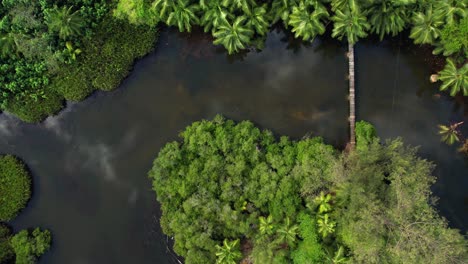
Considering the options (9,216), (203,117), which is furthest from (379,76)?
(9,216)

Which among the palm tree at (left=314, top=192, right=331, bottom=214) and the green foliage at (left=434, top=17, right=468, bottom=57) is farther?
the green foliage at (left=434, top=17, right=468, bottom=57)

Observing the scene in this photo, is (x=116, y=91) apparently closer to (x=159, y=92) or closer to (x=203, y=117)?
(x=159, y=92)

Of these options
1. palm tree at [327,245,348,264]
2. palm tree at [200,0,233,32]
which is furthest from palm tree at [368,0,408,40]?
palm tree at [327,245,348,264]

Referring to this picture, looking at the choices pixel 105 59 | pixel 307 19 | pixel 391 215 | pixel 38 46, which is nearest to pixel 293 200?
pixel 391 215

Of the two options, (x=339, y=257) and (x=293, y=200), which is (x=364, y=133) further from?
(x=339, y=257)

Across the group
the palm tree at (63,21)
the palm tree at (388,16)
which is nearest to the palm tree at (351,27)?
the palm tree at (388,16)

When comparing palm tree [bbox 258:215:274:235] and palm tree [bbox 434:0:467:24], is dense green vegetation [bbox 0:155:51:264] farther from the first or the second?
palm tree [bbox 434:0:467:24]

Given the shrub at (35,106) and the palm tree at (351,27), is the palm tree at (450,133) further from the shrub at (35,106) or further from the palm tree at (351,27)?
the shrub at (35,106)
